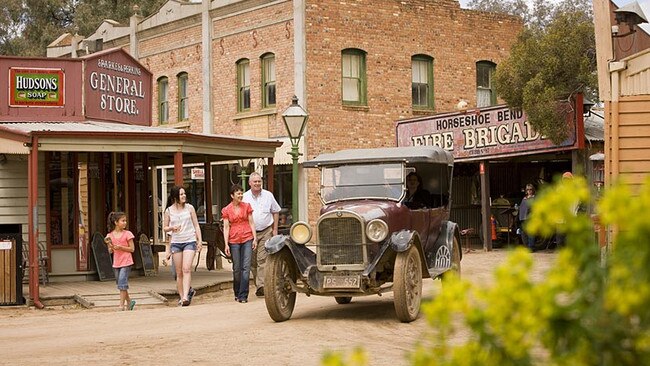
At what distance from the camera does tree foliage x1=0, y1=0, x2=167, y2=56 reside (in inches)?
2172

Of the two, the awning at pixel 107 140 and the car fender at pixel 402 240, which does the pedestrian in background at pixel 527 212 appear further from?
the car fender at pixel 402 240

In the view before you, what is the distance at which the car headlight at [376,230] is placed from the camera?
1196 cm

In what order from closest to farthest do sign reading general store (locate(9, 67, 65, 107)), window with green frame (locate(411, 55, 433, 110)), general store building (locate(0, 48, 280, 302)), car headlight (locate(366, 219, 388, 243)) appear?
car headlight (locate(366, 219, 388, 243))
general store building (locate(0, 48, 280, 302))
sign reading general store (locate(9, 67, 65, 107))
window with green frame (locate(411, 55, 433, 110))

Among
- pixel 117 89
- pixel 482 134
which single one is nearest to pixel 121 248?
pixel 117 89

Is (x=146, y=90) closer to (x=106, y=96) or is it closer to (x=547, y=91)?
(x=106, y=96)

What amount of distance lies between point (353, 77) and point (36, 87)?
13.2m

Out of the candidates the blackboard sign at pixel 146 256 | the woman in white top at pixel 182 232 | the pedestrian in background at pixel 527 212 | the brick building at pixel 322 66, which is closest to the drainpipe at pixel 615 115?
the woman in white top at pixel 182 232

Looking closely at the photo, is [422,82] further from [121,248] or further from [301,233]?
[301,233]

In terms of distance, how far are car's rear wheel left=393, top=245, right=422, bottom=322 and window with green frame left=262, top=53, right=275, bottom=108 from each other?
19.3m

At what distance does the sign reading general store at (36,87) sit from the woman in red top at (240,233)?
565cm

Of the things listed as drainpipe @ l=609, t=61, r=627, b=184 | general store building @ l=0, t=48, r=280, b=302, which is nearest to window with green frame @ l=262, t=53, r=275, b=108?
general store building @ l=0, t=48, r=280, b=302

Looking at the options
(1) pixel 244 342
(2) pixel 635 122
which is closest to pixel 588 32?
(2) pixel 635 122

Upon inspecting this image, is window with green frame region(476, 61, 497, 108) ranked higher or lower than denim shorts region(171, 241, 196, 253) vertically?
higher

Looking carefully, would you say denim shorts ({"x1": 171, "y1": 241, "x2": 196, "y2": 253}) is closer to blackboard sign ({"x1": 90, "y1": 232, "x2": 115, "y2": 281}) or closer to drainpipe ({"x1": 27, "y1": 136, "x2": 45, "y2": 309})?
drainpipe ({"x1": 27, "y1": 136, "x2": 45, "y2": 309})
